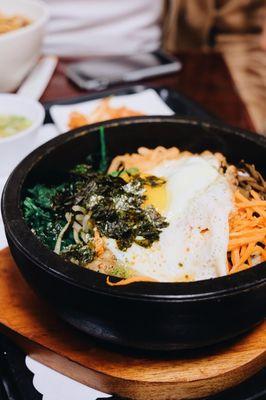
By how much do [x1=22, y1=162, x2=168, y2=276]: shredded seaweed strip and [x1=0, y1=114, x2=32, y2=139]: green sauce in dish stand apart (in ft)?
1.91

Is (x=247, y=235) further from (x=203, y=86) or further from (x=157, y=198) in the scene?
(x=203, y=86)

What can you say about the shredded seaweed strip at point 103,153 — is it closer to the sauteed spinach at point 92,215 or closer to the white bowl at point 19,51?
the sauteed spinach at point 92,215

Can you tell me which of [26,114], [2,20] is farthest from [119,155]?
[2,20]

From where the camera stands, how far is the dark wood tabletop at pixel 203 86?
2.51 metres

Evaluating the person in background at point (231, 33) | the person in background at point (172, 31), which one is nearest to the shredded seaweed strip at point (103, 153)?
the person in background at point (172, 31)

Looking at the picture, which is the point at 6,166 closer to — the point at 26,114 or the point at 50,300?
the point at 26,114

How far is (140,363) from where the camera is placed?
1.20 meters

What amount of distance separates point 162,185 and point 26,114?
894 millimetres

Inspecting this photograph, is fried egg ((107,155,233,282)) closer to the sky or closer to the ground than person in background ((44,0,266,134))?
closer to the sky

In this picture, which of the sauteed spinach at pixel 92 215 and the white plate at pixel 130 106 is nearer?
the sauteed spinach at pixel 92 215

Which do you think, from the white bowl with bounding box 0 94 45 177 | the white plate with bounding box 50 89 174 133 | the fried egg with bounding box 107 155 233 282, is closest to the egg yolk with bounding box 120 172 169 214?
the fried egg with bounding box 107 155 233 282

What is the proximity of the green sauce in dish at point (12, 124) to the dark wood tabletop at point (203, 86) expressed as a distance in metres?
0.54

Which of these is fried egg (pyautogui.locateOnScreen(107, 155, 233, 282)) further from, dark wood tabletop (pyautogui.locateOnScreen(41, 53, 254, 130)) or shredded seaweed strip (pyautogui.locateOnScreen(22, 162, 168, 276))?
dark wood tabletop (pyautogui.locateOnScreen(41, 53, 254, 130))

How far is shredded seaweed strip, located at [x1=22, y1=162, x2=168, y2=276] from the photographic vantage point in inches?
51.4
